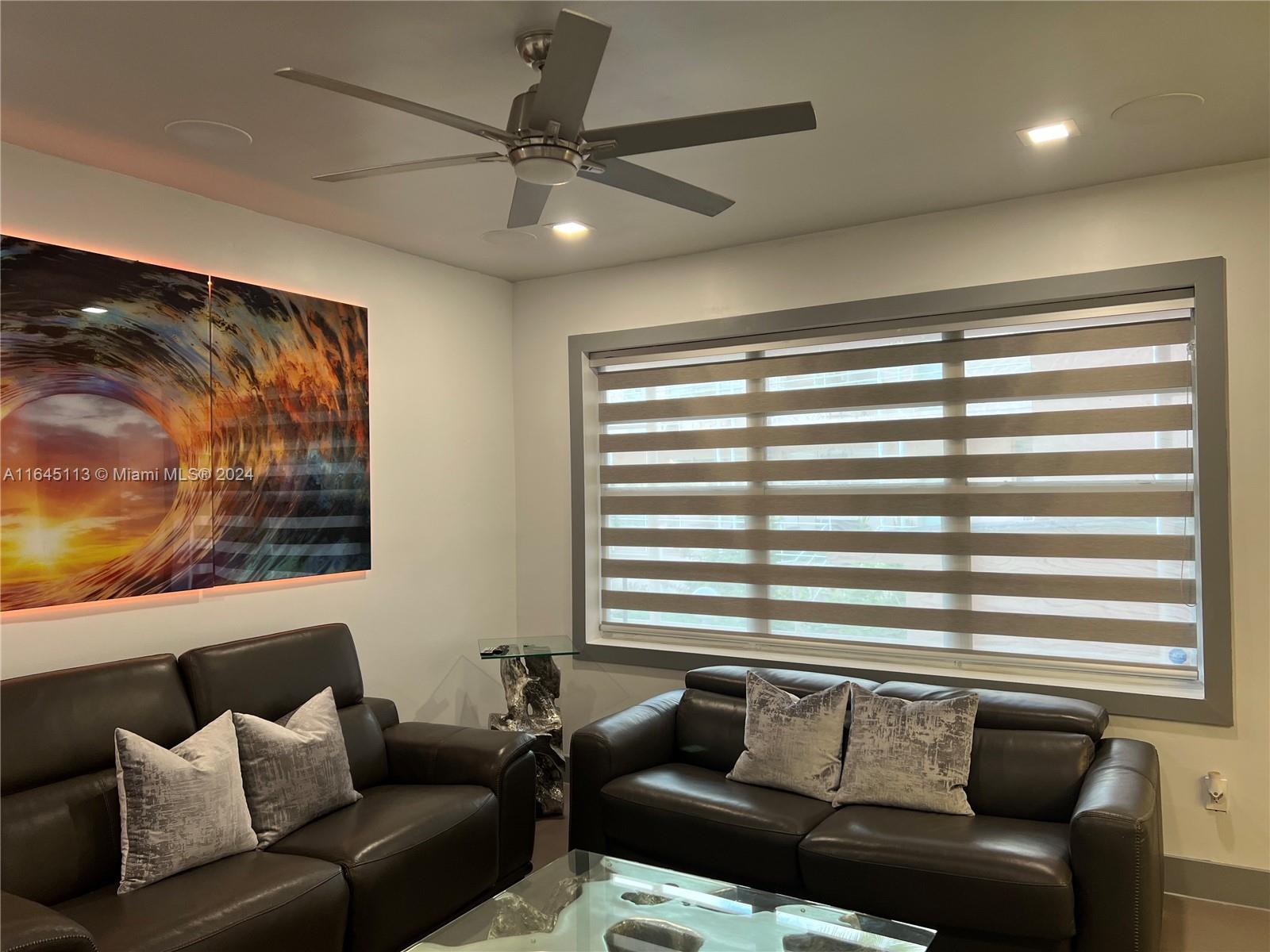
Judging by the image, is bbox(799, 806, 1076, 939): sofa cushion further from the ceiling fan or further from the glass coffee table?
the ceiling fan

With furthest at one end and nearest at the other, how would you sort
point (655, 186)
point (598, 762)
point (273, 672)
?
point (598, 762) < point (273, 672) < point (655, 186)

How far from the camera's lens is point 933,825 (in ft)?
10.0

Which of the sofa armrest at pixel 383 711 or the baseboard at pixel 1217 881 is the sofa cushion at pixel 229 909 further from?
the baseboard at pixel 1217 881

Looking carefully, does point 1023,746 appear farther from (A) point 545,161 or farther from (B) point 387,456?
(B) point 387,456

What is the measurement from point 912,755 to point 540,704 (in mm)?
1903

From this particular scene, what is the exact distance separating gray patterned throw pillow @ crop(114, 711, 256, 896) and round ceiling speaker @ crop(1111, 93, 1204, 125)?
3574 millimetres

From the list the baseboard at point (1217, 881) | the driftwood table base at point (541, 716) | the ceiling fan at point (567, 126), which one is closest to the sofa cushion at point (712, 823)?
the driftwood table base at point (541, 716)

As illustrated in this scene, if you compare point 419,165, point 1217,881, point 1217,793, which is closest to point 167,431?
point 419,165

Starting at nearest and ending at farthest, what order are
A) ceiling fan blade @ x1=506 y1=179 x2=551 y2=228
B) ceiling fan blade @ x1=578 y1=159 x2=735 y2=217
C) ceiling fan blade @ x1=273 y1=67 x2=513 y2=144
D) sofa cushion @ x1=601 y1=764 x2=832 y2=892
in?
ceiling fan blade @ x1=273 y1=67 x2=513 y2=144 < ceiling fan blade @ x1=578 y1=159 x2=735 y2=217 < ceiling fan blade @ x1=506 y1=179 x2=551 y2=228 < sofa cushion @ x1=601 y1=764 x2=832 y2=892

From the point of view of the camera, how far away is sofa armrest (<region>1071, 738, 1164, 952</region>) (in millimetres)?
2598

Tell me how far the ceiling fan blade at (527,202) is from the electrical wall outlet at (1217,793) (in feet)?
10.6

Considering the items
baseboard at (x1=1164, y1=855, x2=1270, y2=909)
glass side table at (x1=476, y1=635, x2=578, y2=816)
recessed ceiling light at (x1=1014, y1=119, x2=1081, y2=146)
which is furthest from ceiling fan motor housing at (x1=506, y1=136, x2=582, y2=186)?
baseboard at (x1=1164, y1=855, x2=1270, y2=909)

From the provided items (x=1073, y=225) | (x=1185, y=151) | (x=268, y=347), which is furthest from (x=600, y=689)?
(x=1185, y=151)

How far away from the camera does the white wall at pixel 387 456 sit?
3166mm
